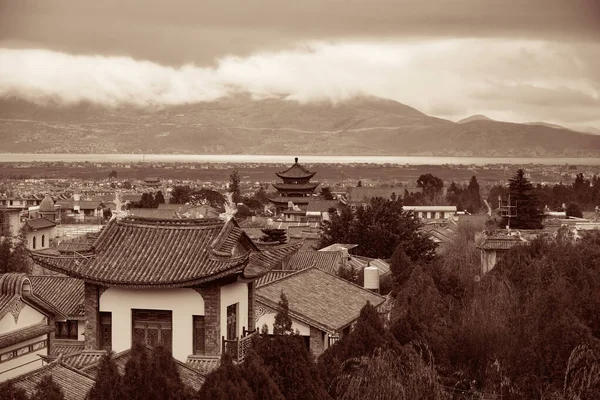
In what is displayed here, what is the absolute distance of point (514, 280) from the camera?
3859cm

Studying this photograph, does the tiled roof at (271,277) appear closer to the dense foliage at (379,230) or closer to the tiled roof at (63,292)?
the tiled roof at (63,292)

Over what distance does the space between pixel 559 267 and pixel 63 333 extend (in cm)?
1824

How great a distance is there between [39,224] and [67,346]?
63.9 metres

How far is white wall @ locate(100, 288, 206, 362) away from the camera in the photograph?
2505 centimetres

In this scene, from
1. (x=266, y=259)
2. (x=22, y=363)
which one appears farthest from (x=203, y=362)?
(x=266, y=259)

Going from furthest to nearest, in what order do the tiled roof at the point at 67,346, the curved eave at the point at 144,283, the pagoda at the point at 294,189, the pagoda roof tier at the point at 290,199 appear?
1. the pagoda at the point at 294,189
2. the pagoda roof tier at the point at 290,199
3. the tiled roof at the point at 67,346
4. the curved eave at the point at 144,283

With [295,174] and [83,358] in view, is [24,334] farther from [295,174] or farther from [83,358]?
[295,174]

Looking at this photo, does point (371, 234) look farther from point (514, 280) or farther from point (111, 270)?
point (111, 270)

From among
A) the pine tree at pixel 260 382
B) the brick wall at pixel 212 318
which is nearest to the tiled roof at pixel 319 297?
the brick wall at pixel 212 318

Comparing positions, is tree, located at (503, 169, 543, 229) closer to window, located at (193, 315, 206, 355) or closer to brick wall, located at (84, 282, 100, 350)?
window, located at (193, 315, 206, 355)

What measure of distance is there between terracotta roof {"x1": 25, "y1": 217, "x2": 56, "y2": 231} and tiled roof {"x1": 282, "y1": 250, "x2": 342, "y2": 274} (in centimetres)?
4036

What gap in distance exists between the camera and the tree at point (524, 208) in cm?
7112

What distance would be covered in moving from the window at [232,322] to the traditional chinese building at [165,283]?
2cm

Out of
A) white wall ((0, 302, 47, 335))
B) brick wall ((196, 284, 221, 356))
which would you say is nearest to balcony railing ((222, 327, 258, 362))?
brick wall ((196, 284, 221, 356))
